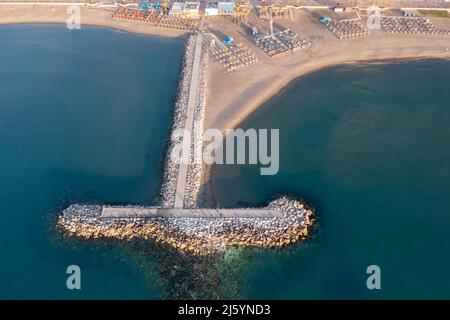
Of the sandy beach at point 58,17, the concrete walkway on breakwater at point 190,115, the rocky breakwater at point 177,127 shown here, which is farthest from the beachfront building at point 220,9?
the sandy beach at point 58,17

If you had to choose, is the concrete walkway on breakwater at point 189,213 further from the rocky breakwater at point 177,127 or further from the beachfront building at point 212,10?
the beachfront building at point 212,10

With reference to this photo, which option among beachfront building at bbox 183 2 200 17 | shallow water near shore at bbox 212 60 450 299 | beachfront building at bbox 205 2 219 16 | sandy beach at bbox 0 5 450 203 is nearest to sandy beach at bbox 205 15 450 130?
sandy beach at bbox 0 5 450 203

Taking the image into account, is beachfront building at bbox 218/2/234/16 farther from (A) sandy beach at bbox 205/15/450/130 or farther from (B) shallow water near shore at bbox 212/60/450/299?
(B) shallow water near shore at bbox 212/60/450/299

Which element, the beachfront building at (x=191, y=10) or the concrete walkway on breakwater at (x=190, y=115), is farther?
the beachfront building at (x=191, y=10)
